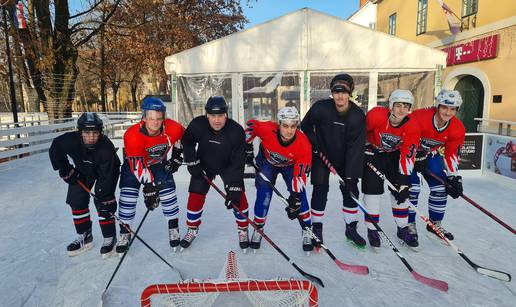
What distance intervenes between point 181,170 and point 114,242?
3.19 m

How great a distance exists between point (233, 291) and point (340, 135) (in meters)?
1.82

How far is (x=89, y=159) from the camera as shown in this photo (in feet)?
9.87

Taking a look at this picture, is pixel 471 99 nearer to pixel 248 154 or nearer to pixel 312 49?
pixel 312 49

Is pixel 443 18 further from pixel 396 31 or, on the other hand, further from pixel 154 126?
pixel 154 126

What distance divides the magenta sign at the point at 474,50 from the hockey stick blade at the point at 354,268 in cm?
973

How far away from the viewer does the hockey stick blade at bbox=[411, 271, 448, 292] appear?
2556 mm

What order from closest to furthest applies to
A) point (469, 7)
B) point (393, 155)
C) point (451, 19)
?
point (393, 155)
point (469, 7)
point (451, 19)

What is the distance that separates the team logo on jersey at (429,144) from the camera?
328cm

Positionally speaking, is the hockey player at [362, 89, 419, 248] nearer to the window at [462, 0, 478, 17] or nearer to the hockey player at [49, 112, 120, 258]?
the hockey player at [49, 112, 120, 258]

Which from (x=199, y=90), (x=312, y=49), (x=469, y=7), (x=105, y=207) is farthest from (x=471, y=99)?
(x=105, y=207)

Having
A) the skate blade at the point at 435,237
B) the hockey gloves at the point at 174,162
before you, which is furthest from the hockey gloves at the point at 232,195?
the skate blade at the point at 435,237

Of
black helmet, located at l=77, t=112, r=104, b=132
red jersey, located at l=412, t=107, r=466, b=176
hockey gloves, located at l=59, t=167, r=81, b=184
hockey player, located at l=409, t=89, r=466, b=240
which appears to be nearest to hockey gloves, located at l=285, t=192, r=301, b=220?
hockey player, located at l=409, t=89, r=466, b=240

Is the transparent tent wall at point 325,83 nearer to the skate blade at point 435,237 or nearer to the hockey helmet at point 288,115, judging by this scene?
the skate blade at point 435,237

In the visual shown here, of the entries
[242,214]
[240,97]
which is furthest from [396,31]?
[242,214]
